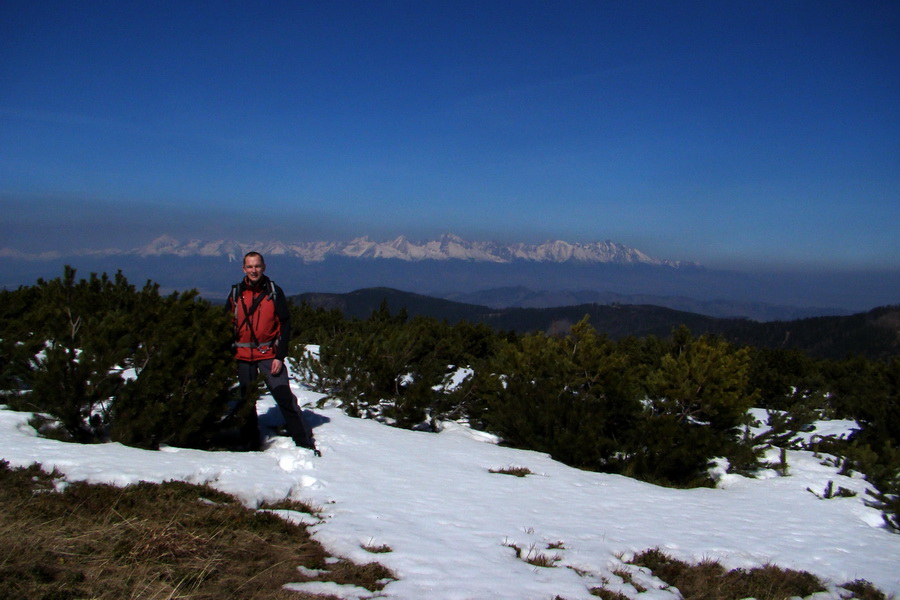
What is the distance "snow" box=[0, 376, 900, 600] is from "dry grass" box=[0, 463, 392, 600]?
264 mm

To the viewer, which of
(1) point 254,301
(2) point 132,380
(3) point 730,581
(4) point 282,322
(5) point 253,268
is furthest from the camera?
(4) point 282,322

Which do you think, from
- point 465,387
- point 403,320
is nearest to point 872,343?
point 403,320

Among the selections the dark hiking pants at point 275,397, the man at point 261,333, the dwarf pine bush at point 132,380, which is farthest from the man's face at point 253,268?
the dark hiking pants at point 275,397

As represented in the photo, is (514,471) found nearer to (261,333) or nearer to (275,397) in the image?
(275,397)

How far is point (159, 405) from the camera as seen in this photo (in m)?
5.74

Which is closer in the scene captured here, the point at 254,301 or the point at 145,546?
the point at 145,546

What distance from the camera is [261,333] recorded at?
21.8 feet

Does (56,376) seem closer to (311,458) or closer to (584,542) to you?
(311,458)

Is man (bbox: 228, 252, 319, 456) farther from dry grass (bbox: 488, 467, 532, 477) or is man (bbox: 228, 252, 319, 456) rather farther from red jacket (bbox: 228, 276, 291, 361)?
dry grass (bbox: 488, 467, 532, 477)

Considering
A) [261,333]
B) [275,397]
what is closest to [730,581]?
[275,397]

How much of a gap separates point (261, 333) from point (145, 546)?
3.41 meters

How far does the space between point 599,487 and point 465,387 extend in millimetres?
4257

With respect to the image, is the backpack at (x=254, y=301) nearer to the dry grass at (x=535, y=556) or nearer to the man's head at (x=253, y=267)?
the man's head at (x=253, y=267)

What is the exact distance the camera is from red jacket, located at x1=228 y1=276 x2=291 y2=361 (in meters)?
6.57
